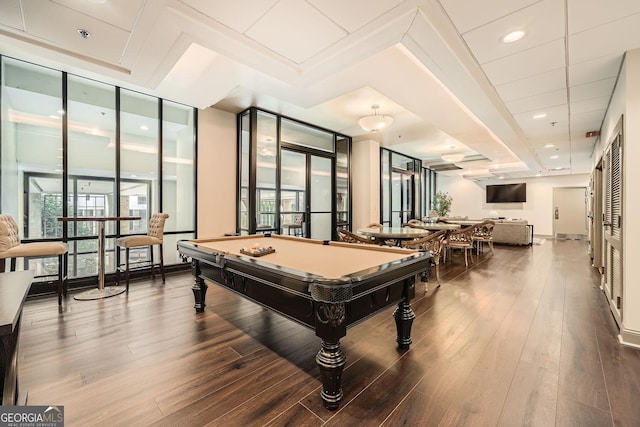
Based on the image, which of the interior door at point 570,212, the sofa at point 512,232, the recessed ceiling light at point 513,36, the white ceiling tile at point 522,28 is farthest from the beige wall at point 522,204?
the recessed ceiling light at point 513,36

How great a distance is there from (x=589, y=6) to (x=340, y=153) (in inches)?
222

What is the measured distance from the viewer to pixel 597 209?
5234mm

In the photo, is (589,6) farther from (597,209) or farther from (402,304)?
(597,209)

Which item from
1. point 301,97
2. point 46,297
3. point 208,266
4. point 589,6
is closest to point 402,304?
point 208,266

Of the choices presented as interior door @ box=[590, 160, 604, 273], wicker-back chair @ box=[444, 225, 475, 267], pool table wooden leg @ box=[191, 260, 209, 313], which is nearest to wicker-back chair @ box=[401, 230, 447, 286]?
wicker-back chair @ box=[444, 225, 475, 267]

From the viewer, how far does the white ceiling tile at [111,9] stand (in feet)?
7.63

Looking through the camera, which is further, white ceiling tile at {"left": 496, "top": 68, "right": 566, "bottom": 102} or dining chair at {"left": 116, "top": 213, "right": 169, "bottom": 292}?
dining chair at {"left": 116, "top": 213, "right": 169, "bottom": 292}

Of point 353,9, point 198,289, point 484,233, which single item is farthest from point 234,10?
point 484,233

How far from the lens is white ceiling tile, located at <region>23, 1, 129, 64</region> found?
7.97 feet

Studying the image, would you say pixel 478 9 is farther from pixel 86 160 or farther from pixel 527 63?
pixel 86 160

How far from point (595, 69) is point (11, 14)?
19.5 ft

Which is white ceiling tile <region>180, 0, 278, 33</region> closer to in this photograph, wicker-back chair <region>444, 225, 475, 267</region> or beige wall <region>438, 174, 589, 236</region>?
wicker-back chair <region>444, 225, 475, 267</region>

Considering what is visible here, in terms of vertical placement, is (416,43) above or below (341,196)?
above

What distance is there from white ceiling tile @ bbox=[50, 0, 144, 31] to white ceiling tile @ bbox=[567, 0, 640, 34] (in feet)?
11.8
